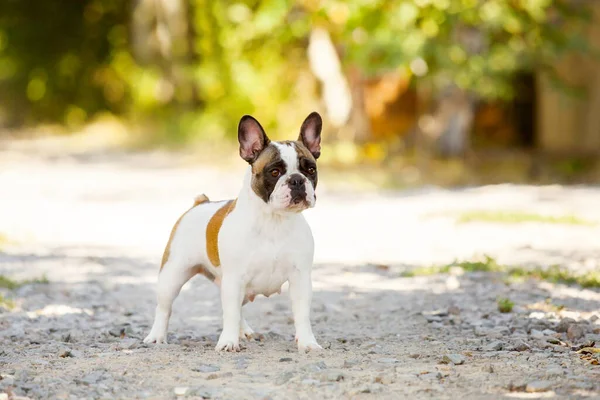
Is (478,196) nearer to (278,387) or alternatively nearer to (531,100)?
(531,100)

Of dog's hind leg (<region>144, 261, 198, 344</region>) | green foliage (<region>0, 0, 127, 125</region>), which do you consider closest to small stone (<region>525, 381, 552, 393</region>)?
dog's hind leg (<region>144, 261, 198, 344</region>)

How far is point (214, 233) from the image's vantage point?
242 inches

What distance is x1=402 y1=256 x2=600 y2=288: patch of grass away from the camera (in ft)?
27.7

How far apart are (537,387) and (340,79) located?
1624cm

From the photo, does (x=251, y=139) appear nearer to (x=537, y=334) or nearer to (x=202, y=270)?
(x=202, y=270)

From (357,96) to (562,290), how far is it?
1321 cm

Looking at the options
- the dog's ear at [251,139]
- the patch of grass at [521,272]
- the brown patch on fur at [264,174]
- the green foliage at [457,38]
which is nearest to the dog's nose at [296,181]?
the brown patch on fur at [264,174]

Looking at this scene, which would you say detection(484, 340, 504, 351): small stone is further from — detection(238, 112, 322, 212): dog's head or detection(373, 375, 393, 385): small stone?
detection(238, 112, 322, 212): dog's head

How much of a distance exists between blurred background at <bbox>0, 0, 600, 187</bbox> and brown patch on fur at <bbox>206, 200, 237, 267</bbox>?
10186 mm

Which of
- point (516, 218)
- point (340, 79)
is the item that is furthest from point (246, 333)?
point (340, 79)

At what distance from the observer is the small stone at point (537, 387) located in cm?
485

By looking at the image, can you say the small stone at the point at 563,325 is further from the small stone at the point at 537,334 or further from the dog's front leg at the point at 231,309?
the dog's front leg at the point at 231,309

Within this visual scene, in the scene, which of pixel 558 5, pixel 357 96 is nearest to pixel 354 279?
pixel 558 5

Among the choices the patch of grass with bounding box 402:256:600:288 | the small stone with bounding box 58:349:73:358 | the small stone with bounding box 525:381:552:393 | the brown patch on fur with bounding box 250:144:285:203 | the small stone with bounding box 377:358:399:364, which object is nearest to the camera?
the small stone with bounding box 525:381:552:393
